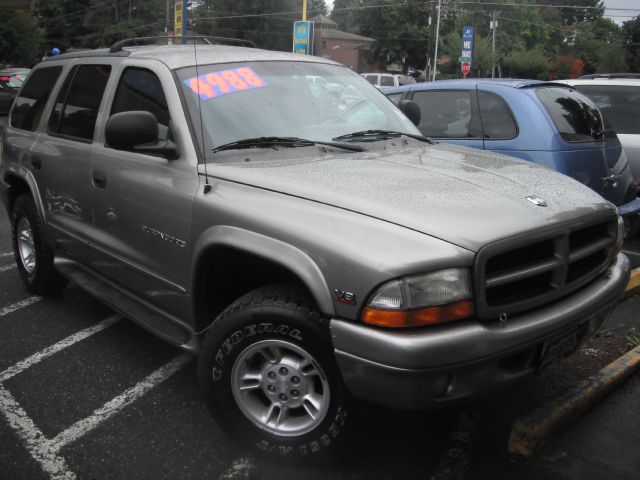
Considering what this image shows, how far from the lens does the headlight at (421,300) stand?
2205mm

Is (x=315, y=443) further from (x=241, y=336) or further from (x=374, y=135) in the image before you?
(x=374, y=135)

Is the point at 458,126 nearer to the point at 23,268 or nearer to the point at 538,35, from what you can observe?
the point at 23,268

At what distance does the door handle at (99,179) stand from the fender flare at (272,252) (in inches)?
40.7

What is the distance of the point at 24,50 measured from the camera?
38.1 meters

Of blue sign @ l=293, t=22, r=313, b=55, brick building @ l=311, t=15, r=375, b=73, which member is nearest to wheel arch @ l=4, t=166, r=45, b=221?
blue sign @ l=293, t=22, r=313, b=55

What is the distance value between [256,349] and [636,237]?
591 centimetres

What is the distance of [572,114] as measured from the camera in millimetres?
5500

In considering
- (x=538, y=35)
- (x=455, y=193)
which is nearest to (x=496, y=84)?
(x=455, y=193)

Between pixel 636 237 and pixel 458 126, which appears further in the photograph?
pixel 636 237

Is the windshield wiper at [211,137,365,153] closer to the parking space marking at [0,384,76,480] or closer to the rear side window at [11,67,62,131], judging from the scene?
the parking space marking at [0,384,76,480]

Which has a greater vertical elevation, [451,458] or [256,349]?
[256,349]

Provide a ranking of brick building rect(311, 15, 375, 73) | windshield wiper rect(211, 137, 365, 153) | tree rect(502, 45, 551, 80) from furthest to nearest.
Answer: brick building rect(311, 15, 375, 73), tree rect(502, 45, 551, 80), windshield wiper rect(211, 137, 365, 153)

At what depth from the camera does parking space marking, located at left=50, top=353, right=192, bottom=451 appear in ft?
9.77

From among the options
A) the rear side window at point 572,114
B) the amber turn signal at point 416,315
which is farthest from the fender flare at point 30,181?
the rear side window at point 572,114
